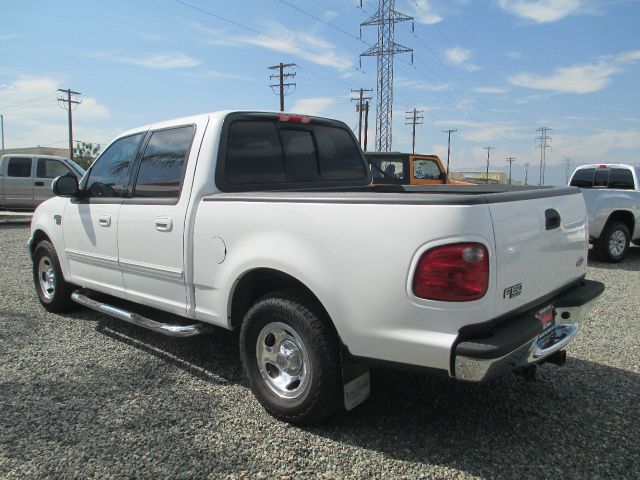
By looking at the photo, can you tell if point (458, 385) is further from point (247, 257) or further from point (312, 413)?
point (247, 257)

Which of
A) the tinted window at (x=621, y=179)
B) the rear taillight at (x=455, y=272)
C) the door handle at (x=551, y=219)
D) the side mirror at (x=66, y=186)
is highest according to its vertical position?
the tinted window at (x=621, y=179)

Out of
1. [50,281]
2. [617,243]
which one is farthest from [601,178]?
[50,281]

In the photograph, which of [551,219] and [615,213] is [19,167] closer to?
[615,213]

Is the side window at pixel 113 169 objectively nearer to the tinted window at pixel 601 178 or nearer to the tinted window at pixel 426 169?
the tinted window at pixel 601 178

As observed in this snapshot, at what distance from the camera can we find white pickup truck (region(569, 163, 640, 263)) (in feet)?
29.4

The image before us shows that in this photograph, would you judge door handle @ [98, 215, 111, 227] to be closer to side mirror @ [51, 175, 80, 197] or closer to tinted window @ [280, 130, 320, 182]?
side mirror @ [51, 175, 80, 197]

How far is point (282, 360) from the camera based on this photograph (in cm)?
303

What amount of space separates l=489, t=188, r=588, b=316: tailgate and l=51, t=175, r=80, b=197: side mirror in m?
3.69

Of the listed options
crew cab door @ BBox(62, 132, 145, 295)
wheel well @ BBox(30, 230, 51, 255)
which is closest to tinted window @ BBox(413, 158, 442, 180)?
wheel well @ BBox(30, 230, 51, 255)

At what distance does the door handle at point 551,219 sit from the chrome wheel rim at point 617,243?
724cm

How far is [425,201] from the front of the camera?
230 cm

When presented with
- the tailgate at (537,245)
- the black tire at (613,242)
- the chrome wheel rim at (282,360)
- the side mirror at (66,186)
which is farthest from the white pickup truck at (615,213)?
the side mirror at (66,186)

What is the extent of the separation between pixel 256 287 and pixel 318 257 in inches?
31.4

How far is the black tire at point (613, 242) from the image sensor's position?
29.3 feet
